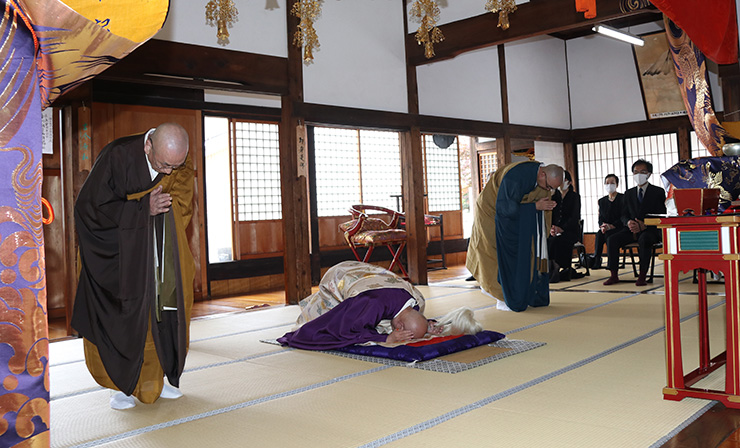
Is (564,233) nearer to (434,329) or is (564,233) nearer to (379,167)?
(379,167)

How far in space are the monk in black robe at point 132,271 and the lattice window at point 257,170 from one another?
5095mm

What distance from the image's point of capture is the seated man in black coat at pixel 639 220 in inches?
249

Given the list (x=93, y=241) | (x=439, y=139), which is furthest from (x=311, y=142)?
(x=93, y=241)

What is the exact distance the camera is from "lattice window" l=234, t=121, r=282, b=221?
783cm

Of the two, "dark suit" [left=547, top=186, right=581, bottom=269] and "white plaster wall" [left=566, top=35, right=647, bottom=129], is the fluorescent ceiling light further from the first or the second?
"dark suit" [left=547, top=186, right=581, bottom=269]

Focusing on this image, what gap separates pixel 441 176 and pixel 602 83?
3.02 m

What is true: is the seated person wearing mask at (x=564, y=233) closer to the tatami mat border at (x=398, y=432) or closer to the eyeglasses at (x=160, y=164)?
the tatami mat border at (x=398, y=432)

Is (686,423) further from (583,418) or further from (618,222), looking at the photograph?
(618,222)

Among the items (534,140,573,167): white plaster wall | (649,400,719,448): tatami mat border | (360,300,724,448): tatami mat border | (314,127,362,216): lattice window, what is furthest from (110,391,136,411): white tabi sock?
(534,140,573,167): white plaster wall

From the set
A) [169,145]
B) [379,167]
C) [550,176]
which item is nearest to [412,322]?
[169,145]

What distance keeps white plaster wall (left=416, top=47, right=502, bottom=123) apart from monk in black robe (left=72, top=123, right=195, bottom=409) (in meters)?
5.10

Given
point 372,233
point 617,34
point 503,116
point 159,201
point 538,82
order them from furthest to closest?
1. point 538,82
2. point 503,116
3. point 617,34
4. point 372,233
5. point 159,201

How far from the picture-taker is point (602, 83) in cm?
998

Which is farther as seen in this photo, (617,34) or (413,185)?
(617,34)
